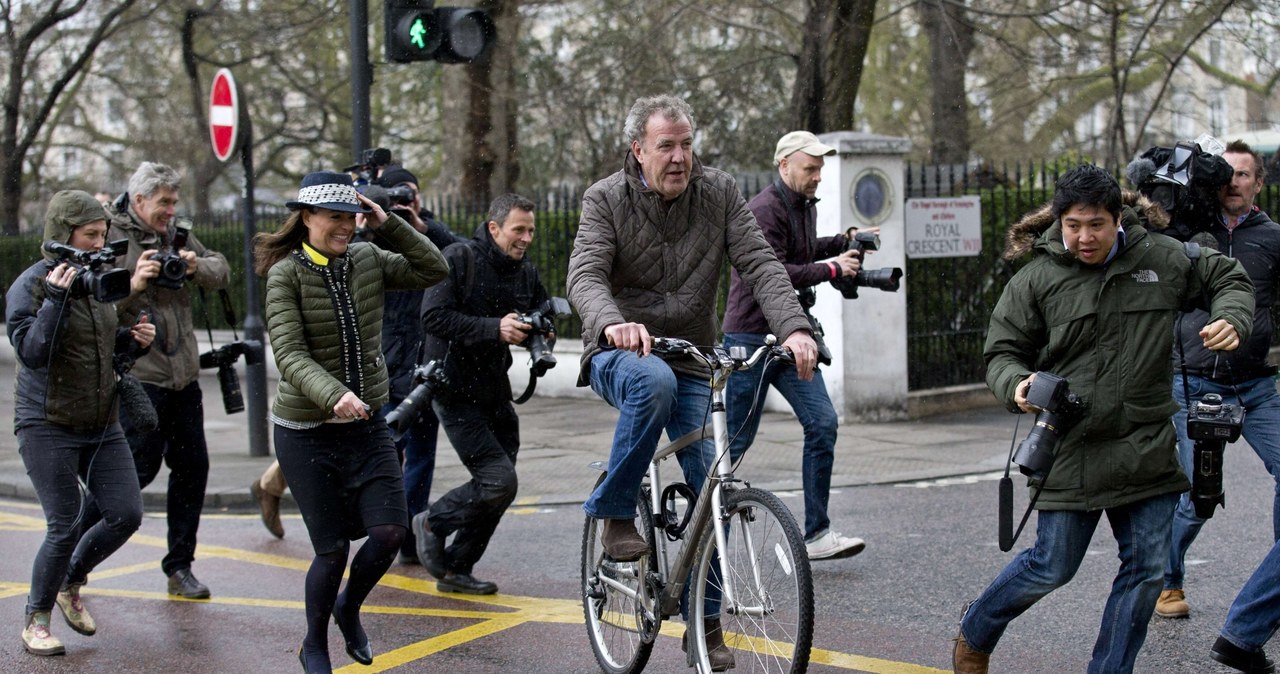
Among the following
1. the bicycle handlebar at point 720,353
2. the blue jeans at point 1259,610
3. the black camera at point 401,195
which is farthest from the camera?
the black camera at point 401,195

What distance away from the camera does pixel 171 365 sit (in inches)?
260

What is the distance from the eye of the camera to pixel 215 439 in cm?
1235

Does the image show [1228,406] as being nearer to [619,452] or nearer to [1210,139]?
[1210,139]

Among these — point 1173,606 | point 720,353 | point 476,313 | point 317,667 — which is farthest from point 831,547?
point 317,667

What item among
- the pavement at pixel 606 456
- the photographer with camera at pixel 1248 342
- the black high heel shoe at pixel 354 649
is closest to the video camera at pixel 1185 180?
the photographer with camera at pixel 1248 342

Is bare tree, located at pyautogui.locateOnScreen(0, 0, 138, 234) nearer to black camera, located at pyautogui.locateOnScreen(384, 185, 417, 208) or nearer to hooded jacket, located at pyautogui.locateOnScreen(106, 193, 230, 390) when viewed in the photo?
black camera, located at pyautogui.locateOnScreen(384, 185, 417, 208)

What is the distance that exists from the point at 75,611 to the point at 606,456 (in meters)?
5.02

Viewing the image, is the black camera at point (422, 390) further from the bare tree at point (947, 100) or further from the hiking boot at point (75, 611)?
the bare tree at point (947, 100)

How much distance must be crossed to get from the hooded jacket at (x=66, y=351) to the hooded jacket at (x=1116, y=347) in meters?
3.52

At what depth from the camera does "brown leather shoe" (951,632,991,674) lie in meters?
4.55

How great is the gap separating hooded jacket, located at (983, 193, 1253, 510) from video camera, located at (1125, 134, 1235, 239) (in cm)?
98

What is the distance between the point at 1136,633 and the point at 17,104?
884 inches

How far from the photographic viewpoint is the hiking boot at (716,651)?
4.62 meters

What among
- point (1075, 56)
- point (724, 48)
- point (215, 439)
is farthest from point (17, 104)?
point (1075, 56)
